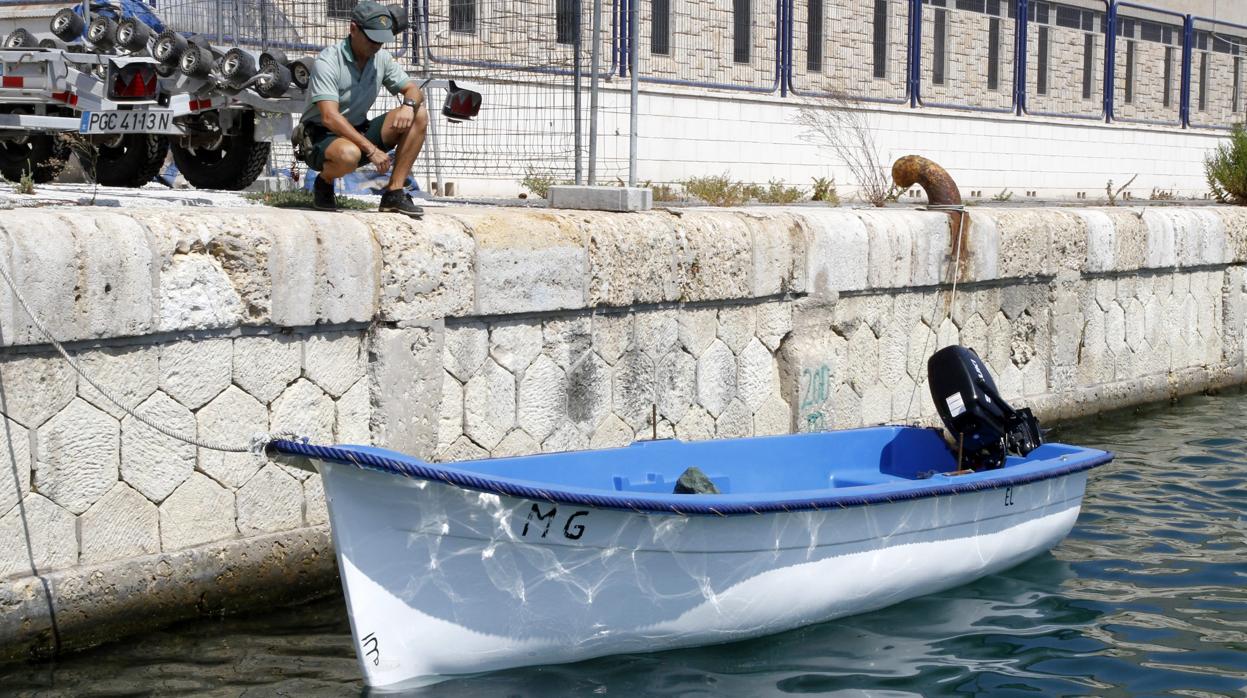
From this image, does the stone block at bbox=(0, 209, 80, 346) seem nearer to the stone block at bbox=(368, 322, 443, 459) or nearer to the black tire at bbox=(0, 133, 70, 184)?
the stone block at bbox=(368, 322, 443, 459)

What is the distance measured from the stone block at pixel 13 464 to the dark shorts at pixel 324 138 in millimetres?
2130

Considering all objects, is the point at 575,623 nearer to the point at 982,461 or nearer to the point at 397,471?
the point at 397,471

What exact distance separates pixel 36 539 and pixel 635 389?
3.09m

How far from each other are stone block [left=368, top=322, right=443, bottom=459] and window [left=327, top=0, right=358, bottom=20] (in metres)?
5.17

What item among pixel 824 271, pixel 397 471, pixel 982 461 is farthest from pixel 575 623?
pixel 824 271

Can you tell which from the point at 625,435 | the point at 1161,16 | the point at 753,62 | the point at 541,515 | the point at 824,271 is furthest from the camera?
the point at 1161,16

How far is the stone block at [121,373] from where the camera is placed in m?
5.27

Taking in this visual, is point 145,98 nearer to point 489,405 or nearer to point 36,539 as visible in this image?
point 489,405

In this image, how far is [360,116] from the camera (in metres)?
6.96

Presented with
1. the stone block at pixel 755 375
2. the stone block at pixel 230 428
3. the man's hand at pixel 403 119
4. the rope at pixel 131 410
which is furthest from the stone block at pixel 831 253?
the rope at pixel 131 410

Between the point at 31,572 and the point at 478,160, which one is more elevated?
the point at 478,160

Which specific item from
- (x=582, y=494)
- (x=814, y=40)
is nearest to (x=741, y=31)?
(x=814, y=40)

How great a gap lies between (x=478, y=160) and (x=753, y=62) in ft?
19.2

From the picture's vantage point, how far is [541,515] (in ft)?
17.0
